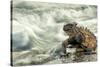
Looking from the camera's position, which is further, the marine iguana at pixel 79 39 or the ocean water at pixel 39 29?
the marine iguana at pixel 79 39

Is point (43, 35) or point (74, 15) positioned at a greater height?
point (74, 15)

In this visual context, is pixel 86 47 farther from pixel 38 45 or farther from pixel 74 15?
pixel 38 45

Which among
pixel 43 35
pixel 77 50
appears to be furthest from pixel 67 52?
pixel 43 35

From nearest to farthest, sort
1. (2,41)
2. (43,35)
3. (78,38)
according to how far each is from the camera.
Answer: (2,41), (43,35), (78,38)

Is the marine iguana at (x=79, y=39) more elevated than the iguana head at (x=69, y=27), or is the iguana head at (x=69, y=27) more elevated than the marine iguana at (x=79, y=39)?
the iguana head at (x=69, y=27)

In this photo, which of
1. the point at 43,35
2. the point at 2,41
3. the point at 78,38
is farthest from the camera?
the point at 78,38

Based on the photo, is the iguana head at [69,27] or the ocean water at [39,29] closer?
the ocean water at [39,29]

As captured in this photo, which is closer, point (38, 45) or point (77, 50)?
point (38, 45)

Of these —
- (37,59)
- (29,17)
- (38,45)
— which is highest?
→ (29,17)
